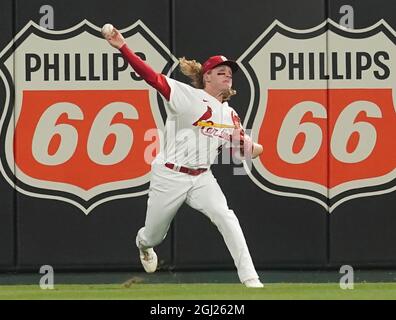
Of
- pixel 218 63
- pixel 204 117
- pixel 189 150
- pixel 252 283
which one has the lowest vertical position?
pixel 252 283

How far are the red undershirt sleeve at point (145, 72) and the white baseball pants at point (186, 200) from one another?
2.06ft

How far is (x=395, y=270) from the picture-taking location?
12.7 m

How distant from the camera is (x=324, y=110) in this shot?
41.4 feet

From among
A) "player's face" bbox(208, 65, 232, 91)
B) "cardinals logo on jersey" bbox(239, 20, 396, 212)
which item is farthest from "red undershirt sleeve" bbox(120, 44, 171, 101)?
"cardinals logo on jersey" bbox(239, 20, 396, 212)

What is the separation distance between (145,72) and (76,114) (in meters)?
2.53

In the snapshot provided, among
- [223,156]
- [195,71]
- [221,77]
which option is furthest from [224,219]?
[223,156]

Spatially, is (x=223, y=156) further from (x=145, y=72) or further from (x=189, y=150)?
(x=145, y=72)

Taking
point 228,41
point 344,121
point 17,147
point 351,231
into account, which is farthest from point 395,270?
point 17,147

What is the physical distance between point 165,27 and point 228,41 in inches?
22.9

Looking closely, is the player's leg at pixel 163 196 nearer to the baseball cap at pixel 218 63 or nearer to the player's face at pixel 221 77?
the player's face at pixel 221 77

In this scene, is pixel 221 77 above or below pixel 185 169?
above

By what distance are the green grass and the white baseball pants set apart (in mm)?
422

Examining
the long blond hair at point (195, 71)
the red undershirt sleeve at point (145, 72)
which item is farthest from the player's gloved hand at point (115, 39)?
the long blond hair at point (195, 71)

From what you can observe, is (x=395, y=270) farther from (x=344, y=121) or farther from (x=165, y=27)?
(x=165, y=27)
